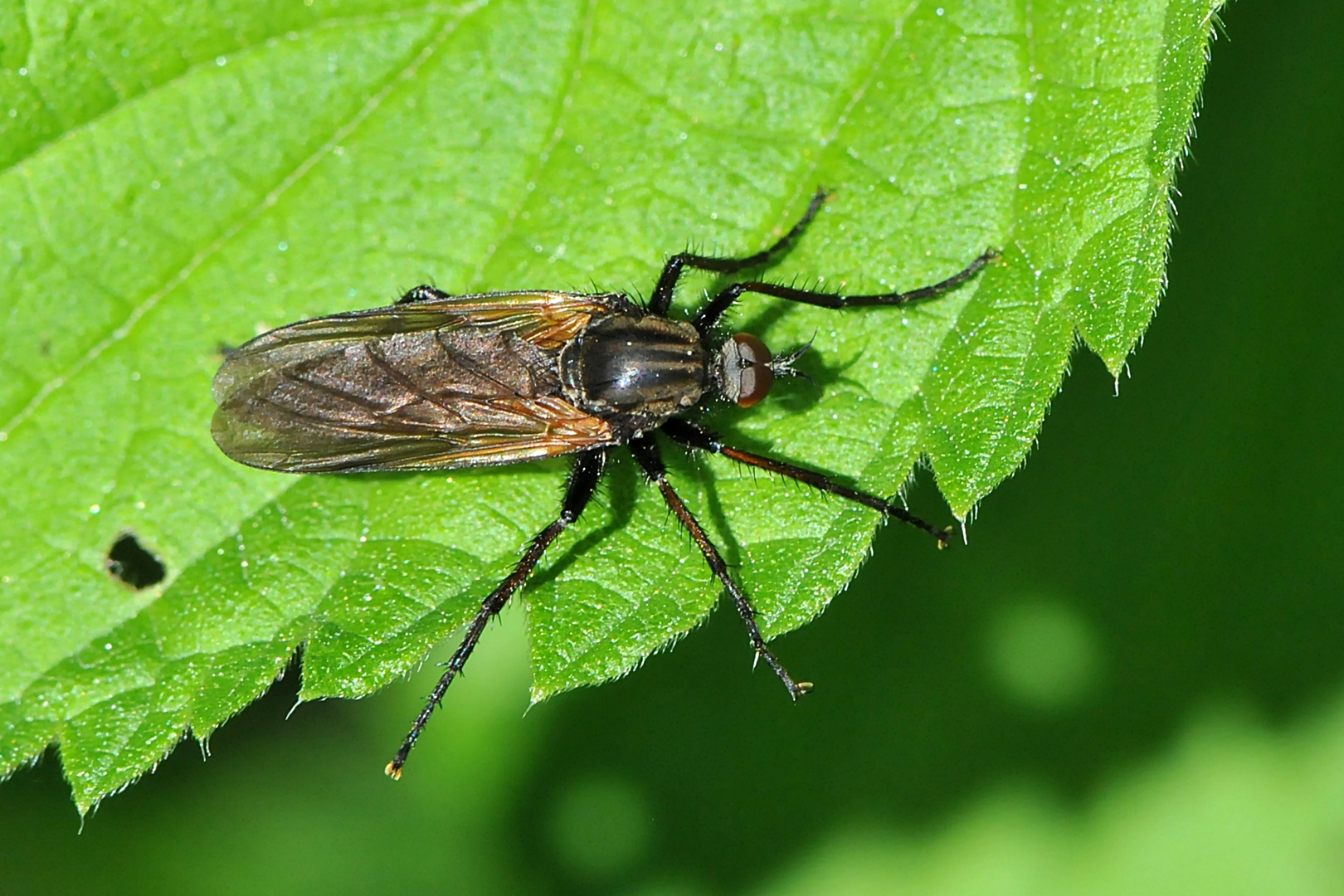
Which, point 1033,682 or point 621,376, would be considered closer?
point 621,376

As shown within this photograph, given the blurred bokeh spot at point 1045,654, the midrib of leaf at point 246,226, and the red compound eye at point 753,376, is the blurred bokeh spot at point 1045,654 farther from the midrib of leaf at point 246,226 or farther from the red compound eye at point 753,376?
the midrib of leaf at point 246,226

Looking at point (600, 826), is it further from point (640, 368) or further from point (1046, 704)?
point (640, 368)

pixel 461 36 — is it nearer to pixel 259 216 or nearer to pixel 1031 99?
pixel 259 216

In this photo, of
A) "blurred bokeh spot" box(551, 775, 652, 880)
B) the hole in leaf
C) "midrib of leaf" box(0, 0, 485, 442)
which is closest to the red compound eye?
"midrib of leaf" box(0, 0, 485, 442)

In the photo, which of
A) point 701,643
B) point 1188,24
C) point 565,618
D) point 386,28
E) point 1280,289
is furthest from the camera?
point 701,643

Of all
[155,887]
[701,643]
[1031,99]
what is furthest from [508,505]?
[155,887]

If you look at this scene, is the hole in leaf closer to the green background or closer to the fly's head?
the green background

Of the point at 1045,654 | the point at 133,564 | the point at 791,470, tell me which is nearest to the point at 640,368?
the point at 791,470
